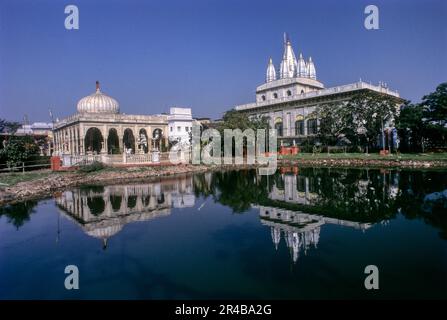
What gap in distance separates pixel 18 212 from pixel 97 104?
27.1 m

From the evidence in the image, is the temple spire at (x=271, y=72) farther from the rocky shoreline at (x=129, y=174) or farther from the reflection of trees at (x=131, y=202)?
the reflection of trees at (x=131, y=202)

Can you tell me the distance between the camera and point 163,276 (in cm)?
656

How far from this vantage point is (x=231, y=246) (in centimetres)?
835

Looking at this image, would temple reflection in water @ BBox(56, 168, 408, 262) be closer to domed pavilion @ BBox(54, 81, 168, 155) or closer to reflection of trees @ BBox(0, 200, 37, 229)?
reflection of trees @ BBox(0, 200, 37, 229)

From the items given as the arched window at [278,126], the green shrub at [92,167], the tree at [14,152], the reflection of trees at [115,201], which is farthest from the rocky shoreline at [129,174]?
the arched window at [278,126]

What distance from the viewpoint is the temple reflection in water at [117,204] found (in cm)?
1094

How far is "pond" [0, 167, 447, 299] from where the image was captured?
602 cm

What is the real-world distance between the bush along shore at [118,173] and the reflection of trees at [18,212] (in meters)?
1.09

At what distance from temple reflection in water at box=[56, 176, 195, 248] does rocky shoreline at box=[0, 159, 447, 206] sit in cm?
184

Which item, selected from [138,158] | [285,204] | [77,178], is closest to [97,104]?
[138,158]

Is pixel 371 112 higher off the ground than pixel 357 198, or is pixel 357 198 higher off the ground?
pixel 371 112

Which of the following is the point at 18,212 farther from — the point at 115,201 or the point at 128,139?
the point at 128,139
